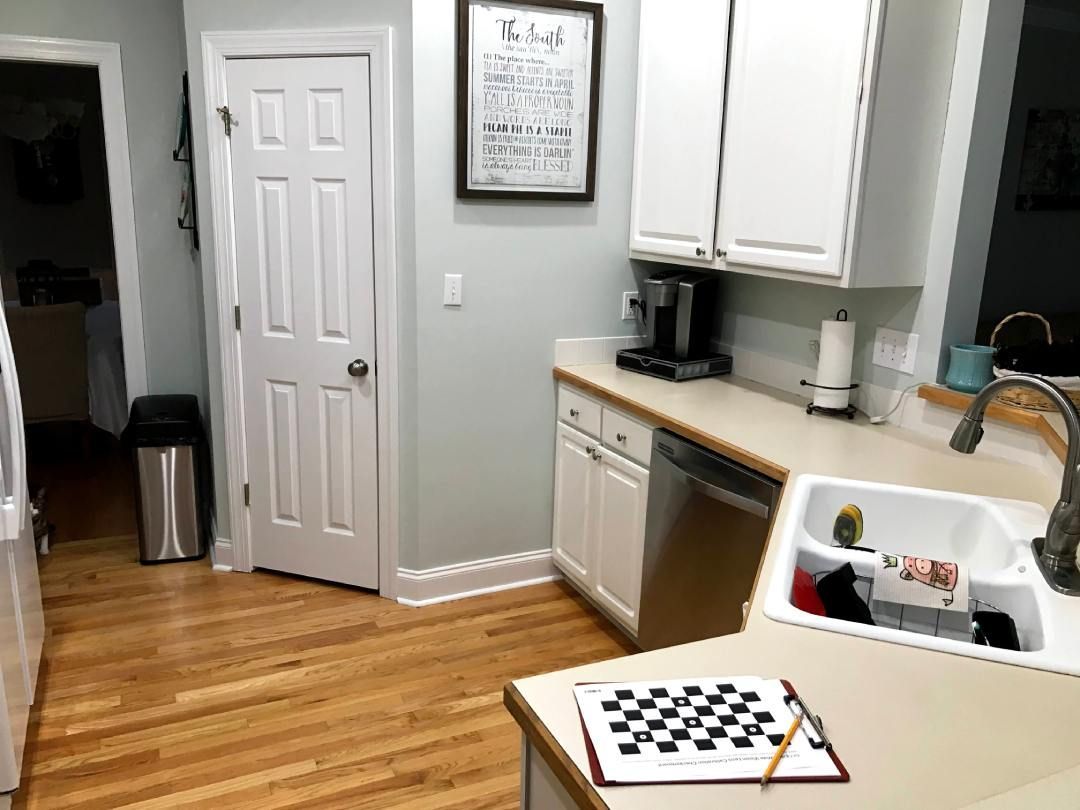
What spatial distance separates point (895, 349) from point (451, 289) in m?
1.53

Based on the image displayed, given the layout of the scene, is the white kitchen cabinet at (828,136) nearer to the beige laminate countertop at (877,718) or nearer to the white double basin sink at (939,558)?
the white double basin sink at (939,558)

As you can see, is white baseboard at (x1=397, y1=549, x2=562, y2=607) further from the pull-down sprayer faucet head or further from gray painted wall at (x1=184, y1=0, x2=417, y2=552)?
the pull-down sprayer faucet head

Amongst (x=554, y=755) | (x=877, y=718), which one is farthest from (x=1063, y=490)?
(x=554, y=755)

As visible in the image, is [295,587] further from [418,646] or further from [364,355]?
[364,355]

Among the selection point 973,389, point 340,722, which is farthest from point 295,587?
point 973,389

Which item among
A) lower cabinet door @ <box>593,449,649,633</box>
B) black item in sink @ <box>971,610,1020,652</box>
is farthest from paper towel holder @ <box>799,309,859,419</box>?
black item in sink @ <box>971,610,1020,652</box>

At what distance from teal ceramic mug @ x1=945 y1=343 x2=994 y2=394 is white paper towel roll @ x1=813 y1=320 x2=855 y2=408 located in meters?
0.30

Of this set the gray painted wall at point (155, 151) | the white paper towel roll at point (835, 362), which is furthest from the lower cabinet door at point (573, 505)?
the gray painted wall at point (155, 151)

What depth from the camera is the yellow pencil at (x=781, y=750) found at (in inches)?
38.7

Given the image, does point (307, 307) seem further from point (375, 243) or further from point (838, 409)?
point (838, 409)

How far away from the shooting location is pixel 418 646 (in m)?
3.02

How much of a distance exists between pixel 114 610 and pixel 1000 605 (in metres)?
3.02

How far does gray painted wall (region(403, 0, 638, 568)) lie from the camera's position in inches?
120

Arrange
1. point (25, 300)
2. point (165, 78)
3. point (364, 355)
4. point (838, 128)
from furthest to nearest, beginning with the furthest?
1. point (25, 300)
2. point (165, 78)
3. point (364, 355)
4. point (838, 128)
